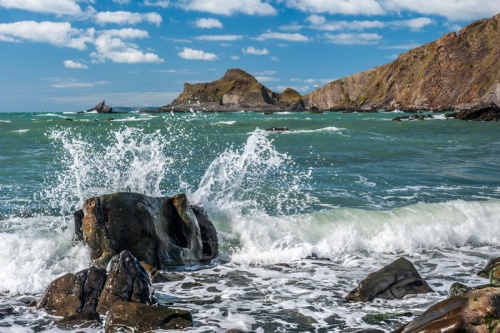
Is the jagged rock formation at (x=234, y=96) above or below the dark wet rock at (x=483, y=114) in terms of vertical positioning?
above

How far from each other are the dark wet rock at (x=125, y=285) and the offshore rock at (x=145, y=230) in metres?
1.64

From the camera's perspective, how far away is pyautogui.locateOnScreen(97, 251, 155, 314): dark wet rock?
7508 millimetres

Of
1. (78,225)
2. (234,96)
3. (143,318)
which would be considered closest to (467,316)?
(143,318)

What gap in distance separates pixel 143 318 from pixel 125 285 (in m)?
0.86

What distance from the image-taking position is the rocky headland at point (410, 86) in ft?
361

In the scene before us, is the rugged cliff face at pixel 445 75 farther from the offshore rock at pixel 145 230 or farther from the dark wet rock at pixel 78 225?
the dark wet rock at pixel 78 225

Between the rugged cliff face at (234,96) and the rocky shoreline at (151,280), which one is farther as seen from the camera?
the rugged cliff face at (234,96)

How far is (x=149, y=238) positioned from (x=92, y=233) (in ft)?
3.26

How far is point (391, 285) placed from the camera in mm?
8320

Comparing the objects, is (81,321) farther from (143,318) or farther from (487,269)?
(487,269)

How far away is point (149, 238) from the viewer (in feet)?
32.1

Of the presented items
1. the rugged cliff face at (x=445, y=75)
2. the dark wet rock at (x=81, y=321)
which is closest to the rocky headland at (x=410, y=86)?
the rugged cliff face at (x=445, y=75)

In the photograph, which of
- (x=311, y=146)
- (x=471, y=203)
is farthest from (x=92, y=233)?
(x=311, y=146)

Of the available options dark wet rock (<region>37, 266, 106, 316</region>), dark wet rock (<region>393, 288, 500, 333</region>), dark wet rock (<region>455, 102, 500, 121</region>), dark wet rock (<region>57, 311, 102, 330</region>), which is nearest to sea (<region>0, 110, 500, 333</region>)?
dark wet rock (<region>57, 311, 102, 330</region>)
